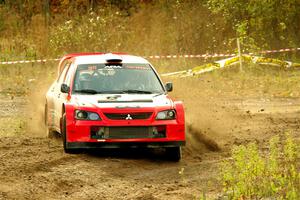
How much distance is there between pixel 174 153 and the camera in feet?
45.1

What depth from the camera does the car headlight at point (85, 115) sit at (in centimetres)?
1349

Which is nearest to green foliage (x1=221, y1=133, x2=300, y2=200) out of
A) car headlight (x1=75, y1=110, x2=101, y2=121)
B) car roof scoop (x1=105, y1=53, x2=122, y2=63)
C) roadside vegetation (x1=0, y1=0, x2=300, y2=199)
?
car headlight (x1=75, y1=110, x2=101, y2=121)

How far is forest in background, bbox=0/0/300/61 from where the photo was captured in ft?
125

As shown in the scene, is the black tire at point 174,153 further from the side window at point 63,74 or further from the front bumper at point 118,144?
the side window at point 63,74

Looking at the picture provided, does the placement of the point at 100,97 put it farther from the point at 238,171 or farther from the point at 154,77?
the point at 238,171

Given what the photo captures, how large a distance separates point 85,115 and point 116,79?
1.48 metres

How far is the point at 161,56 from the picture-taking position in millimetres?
36531

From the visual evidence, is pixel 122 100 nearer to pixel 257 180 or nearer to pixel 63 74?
A: pixel 63 74

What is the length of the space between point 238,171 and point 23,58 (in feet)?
85.4

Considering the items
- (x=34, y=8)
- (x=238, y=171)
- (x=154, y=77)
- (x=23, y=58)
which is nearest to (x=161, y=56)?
(x=23, y=58)

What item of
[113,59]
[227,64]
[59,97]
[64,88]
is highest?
[113,59]

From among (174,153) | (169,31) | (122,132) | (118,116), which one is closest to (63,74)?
(118,116)

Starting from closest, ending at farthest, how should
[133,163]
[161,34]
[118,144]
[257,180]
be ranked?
[257,180], [133,163], [118,144], [161,34]

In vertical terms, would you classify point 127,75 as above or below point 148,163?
above
